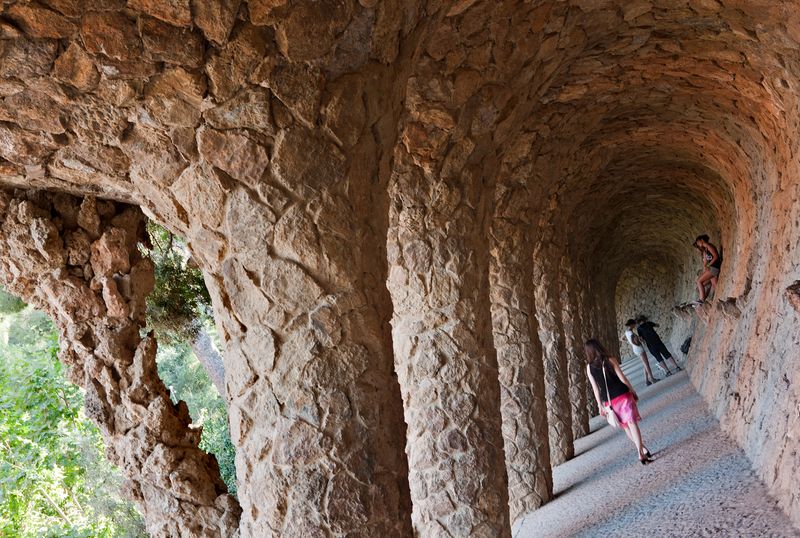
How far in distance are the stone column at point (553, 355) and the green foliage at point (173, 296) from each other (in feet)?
13.1

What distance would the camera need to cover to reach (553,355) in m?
8.42

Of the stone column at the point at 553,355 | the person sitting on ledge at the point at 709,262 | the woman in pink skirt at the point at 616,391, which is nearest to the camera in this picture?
the woman in pink skirt at the point at 616,391

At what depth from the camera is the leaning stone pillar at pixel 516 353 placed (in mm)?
6719

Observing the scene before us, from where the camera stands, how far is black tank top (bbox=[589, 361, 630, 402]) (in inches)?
261

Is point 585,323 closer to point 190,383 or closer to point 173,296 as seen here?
point 173,296

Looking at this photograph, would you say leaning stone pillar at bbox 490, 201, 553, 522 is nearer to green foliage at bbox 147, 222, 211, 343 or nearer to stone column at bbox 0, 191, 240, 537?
green foliage at bbox 147, 222, 211, 343

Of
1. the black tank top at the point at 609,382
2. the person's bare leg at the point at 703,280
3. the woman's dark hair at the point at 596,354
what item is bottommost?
the black tank top at the point at 609,382

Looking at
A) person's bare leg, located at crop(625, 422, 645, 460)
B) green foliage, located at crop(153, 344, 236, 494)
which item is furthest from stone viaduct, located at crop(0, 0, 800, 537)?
green foliage, located at crop(153, 344, 236, 494)

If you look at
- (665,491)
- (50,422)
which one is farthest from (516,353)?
(50,422)

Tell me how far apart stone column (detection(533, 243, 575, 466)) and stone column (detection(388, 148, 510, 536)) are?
11.0 ft

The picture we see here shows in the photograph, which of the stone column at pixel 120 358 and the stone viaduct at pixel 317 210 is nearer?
the stone viaduct at pixel 317 210

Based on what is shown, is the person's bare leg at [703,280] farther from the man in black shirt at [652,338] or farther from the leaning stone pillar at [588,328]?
the leaning stone pillar at [588,328]

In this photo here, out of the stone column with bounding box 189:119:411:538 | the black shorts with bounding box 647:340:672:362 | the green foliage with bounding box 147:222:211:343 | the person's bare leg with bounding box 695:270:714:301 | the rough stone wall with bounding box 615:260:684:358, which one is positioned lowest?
the stone column with bounding box 189:119:411:538

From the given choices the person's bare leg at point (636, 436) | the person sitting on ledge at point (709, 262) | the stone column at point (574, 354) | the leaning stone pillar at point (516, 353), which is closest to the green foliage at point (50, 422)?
the leaning stone pillar at point (516, 353)
